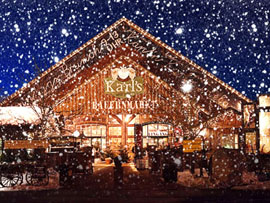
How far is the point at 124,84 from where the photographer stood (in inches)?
1067

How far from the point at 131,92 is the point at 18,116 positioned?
349 inches

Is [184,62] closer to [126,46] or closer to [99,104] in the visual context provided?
[126,46]

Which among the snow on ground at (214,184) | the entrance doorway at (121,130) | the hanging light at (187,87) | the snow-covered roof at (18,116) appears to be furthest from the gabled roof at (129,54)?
the snow on ground at (214,184)

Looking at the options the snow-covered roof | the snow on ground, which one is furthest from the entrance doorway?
the snow on ground

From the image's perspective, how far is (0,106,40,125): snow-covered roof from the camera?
2027cm

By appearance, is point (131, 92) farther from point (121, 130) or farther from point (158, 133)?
point (158, 133)

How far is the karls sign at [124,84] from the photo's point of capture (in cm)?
2694

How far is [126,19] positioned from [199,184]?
56.5 ft

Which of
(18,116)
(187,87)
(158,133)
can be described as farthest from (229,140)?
(18,116)

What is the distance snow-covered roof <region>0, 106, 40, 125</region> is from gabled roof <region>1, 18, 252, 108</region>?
4223 mm

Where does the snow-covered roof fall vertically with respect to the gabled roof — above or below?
below

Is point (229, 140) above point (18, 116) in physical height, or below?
below

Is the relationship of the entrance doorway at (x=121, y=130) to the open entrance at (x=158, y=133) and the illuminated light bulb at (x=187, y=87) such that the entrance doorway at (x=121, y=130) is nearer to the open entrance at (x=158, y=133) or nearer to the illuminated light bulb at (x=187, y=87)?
the open entrance at (x=158, y=133)

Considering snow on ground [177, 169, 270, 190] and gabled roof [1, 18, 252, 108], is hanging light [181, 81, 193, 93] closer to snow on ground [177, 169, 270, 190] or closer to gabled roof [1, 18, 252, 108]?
gabled roof [1, 18, 252, 108]
